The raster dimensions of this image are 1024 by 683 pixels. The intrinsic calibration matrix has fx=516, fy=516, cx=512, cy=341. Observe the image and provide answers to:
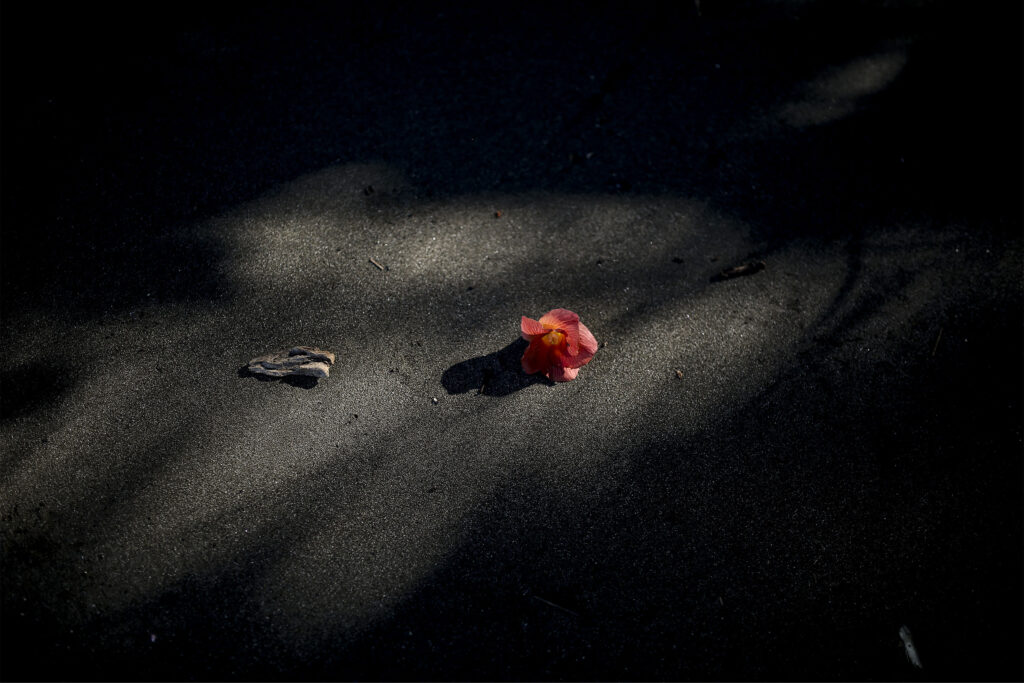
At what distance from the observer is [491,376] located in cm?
205

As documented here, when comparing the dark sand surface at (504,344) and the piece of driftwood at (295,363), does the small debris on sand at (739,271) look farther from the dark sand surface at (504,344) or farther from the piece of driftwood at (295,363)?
the piece of driftwood at (295,363)

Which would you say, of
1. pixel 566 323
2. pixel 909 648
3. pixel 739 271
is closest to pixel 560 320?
pixel 566 323

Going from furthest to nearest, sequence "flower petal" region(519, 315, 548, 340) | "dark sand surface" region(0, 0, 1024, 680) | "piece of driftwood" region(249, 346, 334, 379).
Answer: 1. "piece of driftwood" region(249, 346, 334, 379)
2. "flower petal" region(519, 315, 548, 340)
3. "dark sand surface" region(0, 0, 1024, 680)

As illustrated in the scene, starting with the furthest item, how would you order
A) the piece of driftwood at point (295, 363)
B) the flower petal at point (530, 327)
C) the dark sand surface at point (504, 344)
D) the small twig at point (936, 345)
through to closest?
1. the small twig at point (936, 345)
2. the piece of driftwood at point (295, 363)
3. the flower petal at point (530, 327)
4. the dark sand surface at point (504, 344)

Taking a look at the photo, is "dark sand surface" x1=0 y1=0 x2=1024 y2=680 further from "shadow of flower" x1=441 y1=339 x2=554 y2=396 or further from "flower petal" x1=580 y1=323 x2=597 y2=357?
"flower petal" x1=580 y1=323 x2=597 y2=357

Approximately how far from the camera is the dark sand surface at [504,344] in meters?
1.73

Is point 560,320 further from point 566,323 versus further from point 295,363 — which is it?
point 295,363

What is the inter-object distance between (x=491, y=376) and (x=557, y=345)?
1.00 feet

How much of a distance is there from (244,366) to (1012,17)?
458 centimetres

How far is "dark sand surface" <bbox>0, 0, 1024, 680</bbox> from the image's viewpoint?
5.67 feet

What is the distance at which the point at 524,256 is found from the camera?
2.28 m

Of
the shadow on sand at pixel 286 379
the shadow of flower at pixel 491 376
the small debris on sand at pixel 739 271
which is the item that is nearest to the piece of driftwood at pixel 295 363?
the shadow on sand at pixel 286 379

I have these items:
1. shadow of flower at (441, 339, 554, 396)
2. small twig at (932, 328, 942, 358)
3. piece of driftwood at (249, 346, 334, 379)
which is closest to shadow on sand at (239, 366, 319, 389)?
piece of driftwood at (249, 346, 334, 379)

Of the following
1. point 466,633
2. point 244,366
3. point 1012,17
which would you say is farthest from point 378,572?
point 1012,17
